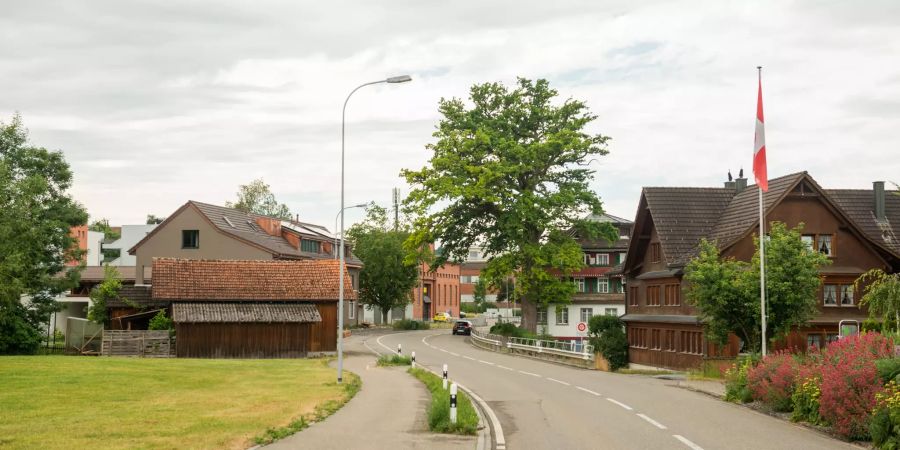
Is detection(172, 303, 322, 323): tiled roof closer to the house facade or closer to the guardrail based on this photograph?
the guardrail

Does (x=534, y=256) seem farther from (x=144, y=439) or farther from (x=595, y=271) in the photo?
(x=144, y=439)

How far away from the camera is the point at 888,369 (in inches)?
653

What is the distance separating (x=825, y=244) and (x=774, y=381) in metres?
25.6

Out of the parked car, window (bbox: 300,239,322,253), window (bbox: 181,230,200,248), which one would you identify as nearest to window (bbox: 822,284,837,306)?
the parked car

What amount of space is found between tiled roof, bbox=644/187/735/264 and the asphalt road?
1330 centimetres

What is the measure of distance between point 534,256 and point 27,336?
1142 inches

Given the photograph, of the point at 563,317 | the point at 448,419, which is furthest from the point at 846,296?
the point at 563,317

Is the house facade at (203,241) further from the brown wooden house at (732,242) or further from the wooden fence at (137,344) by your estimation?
the brown wooden house at (732,242)

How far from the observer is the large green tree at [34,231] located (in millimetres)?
49969


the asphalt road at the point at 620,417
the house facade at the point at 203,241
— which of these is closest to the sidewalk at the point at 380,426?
the asphalt road at the point at 620,417

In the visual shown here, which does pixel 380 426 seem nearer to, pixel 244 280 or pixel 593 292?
pixel 244 280

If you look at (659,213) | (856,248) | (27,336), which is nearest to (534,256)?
(659,213)

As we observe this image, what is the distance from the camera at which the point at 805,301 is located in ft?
109

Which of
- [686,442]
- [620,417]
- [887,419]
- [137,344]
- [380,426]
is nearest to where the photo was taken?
[887,419]
